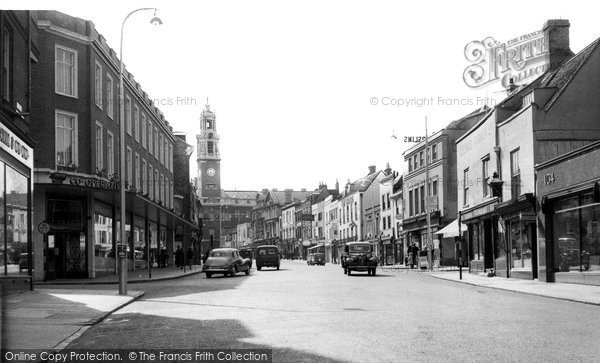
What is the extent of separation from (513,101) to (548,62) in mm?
2917

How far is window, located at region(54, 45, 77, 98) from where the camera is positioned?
3195 cm

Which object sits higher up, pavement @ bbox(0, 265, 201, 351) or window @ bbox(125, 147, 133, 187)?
window @ bbox(125, 147, 133, 187)

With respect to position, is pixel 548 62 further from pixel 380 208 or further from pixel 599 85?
pixel 380 208

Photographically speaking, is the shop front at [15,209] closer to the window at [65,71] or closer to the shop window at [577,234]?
the window at [65,71]

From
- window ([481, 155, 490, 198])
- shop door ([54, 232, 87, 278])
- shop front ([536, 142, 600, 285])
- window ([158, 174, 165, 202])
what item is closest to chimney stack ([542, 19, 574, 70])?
→ window ([481, 155, 490, 198])

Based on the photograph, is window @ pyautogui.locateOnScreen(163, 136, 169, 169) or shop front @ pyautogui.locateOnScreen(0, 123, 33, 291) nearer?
shop front @ pyautogui.locateOnScreen(0, 123, 33, 291)

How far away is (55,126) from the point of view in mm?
31641

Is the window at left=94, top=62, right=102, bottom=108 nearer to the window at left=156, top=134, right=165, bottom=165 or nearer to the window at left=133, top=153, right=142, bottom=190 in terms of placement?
the window at left=133, top=153, right=142, bottom=190

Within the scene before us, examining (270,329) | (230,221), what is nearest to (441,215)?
(270,329)

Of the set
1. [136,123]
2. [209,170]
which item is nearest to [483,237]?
[136,123]

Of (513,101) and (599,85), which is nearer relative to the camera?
(599,85)

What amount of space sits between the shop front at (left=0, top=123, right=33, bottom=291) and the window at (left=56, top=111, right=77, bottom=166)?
1662cm

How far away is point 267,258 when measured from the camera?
172 ft

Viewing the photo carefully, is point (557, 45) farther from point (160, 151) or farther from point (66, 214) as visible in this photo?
point (160, 151)
